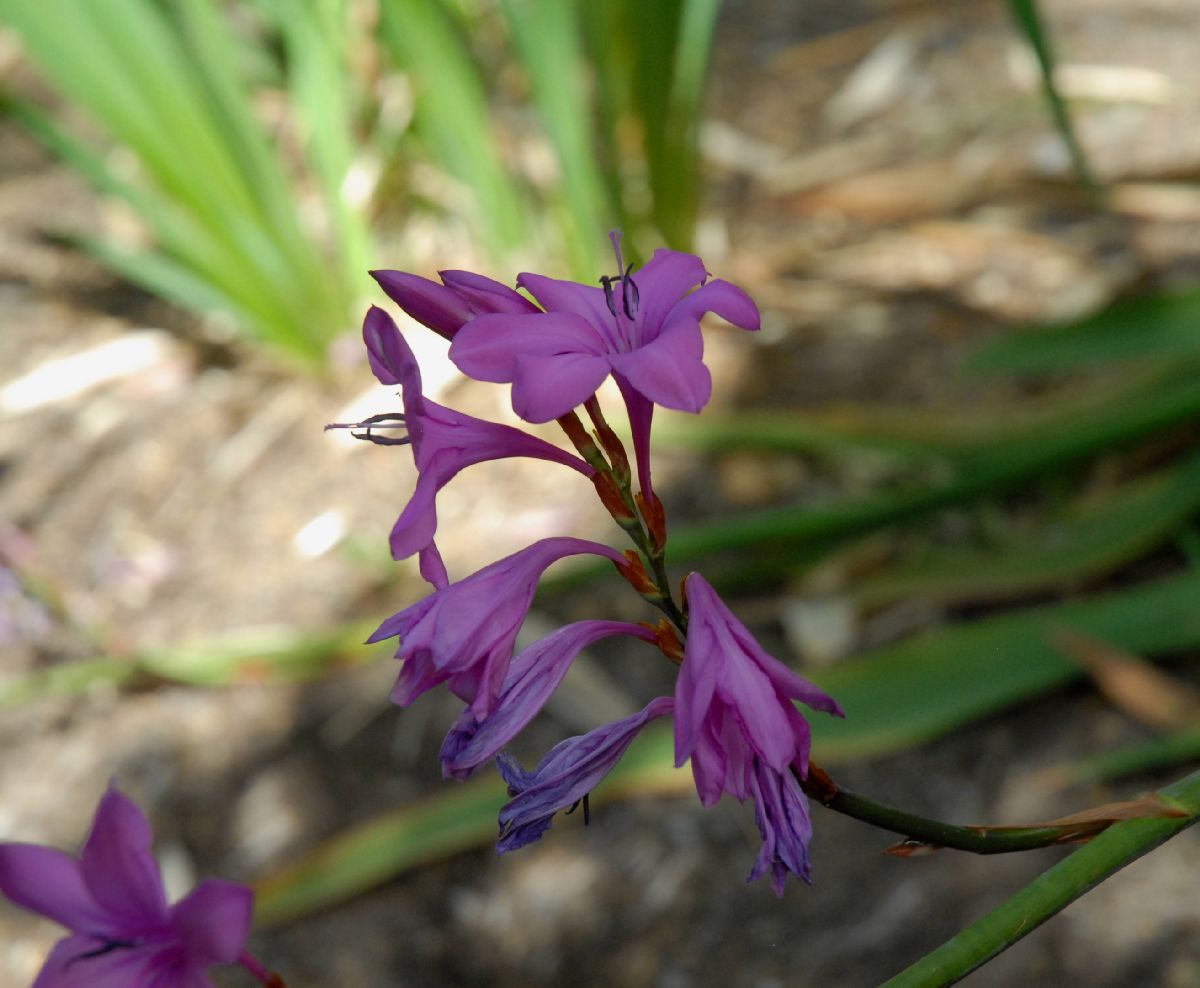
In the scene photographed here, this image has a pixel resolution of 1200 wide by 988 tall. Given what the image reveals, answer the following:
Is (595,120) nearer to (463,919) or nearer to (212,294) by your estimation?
(212,294)

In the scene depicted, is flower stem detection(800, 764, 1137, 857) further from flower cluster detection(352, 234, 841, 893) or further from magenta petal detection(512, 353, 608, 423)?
magenta petal detection(512, 353, 608, 423)

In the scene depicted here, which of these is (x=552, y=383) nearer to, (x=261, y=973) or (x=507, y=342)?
(x=507, y=342)

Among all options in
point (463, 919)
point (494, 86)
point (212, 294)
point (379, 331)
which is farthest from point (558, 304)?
point (494, 86)

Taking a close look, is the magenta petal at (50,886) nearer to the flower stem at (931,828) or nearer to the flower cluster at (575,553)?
the flower cluster at (575,553)

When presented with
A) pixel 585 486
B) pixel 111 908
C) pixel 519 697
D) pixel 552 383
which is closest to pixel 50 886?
pixel 111 908

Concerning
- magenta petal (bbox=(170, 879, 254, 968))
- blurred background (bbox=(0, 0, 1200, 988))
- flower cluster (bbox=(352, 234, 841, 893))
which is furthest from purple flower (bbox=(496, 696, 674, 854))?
blurred background (bbox=(0, 0, 1200, 988))

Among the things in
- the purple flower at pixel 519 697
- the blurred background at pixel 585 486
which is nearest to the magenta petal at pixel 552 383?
the purple flower at pixel 519 697
